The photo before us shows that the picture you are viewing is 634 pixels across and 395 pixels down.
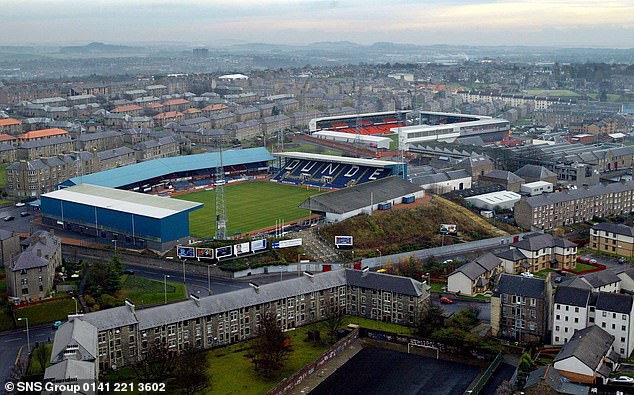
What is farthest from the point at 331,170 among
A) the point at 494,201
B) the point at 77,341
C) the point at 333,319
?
the point at 77,341

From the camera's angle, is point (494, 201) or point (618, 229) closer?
point (618, 229)

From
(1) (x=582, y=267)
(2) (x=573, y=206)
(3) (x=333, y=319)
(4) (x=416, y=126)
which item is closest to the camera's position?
(3) (x=333, y=319)

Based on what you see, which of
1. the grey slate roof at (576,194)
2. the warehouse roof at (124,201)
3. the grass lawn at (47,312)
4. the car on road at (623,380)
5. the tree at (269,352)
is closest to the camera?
the car on road at (623,380)

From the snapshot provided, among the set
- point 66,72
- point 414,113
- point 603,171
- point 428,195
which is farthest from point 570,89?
point 66,72

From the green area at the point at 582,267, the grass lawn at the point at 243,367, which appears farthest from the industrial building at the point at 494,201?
the grass lawn at the point at 243,367

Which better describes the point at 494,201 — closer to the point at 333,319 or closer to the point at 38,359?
the point at 333,319

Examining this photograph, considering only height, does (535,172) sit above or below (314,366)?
above

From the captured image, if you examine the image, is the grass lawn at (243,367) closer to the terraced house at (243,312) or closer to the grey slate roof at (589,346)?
the terraced house at (243,312)

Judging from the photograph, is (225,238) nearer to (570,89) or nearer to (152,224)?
(152,224)
